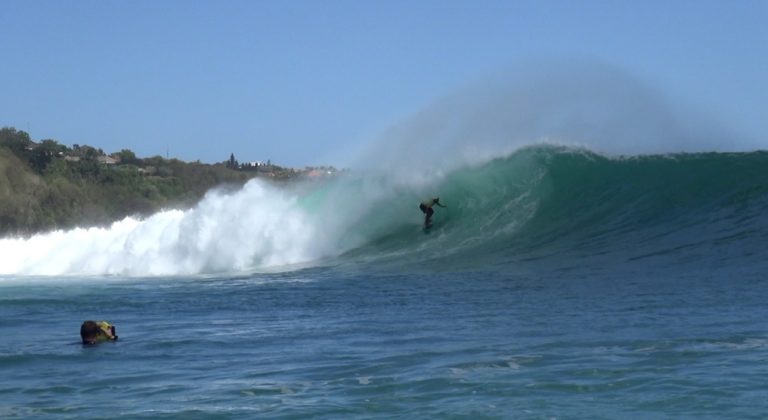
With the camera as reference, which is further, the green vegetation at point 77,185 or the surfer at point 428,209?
the green vegetation at point 77,185

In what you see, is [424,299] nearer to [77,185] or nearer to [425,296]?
[425,296]

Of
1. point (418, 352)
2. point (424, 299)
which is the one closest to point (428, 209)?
point (424, 299)

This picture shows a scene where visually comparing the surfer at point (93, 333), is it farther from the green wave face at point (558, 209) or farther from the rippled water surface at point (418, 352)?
the green wave face at point (558, 209)

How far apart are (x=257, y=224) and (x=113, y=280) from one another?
409cm

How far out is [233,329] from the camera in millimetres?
12070

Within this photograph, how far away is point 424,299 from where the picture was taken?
45.7 ft

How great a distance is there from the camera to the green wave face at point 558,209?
17.7 meters

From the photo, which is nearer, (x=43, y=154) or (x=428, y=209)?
(x=428, y=209)

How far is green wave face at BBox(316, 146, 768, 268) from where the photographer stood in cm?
1773

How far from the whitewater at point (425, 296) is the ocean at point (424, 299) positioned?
0.16 ft

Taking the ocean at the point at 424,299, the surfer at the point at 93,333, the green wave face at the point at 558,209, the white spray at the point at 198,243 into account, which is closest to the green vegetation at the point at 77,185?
the white spray at the point at 198,243

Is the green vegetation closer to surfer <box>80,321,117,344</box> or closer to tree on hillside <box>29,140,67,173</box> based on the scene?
tree on hillside <box>29,140,67,173</box>

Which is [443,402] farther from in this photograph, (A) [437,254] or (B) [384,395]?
(A) [437,254]

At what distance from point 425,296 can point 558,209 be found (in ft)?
23.8
